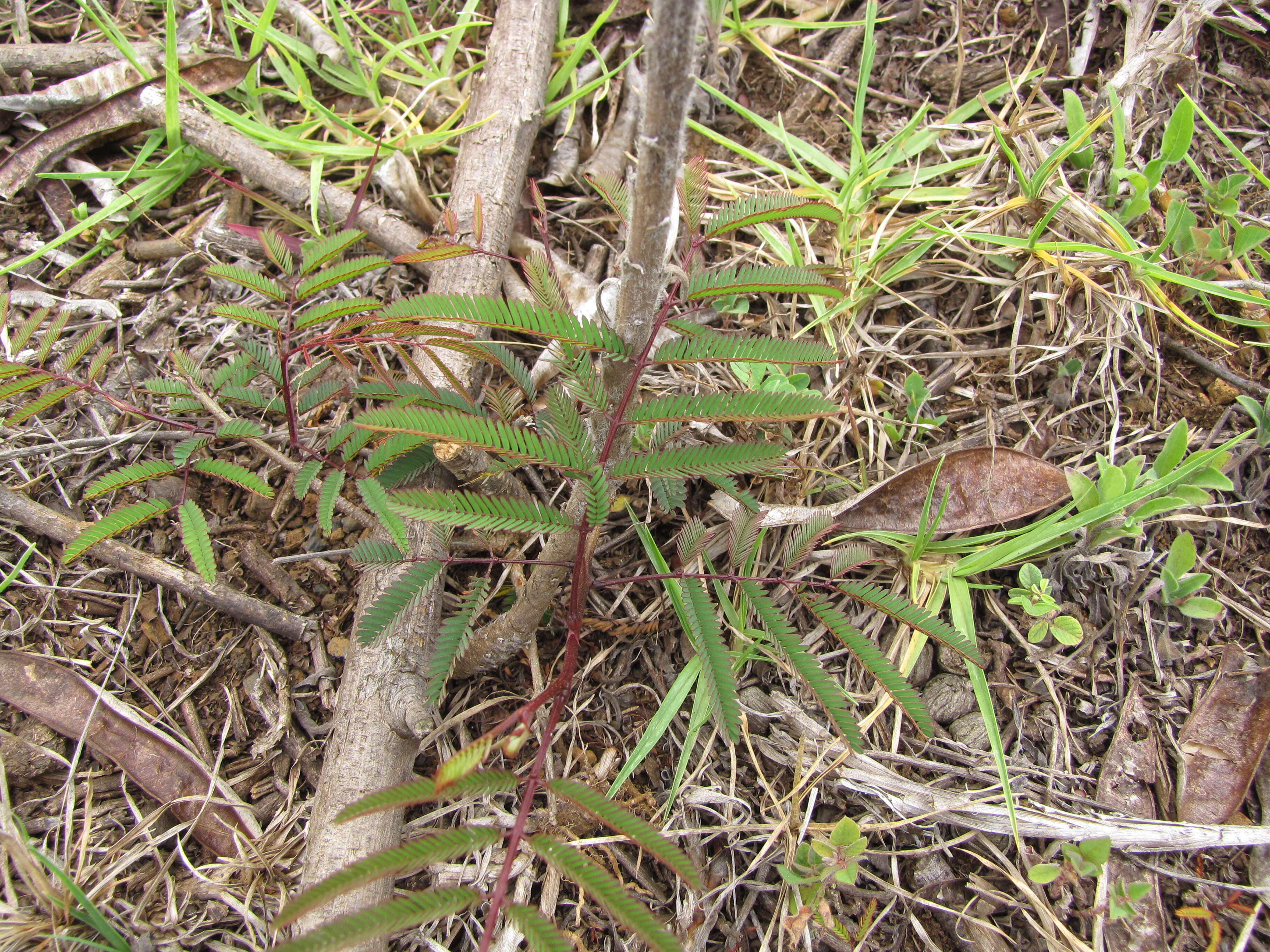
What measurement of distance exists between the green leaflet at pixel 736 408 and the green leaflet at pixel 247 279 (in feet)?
3.35

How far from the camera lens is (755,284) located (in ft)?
4.78

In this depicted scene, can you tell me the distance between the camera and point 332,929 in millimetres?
1029

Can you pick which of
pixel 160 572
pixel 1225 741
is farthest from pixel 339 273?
pixel 1225 741

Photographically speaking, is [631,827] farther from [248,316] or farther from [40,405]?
[40,405]

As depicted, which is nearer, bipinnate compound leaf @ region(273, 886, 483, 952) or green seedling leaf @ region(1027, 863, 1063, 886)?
bipinnate compound leaf @ region(273, 886, 483, 952)

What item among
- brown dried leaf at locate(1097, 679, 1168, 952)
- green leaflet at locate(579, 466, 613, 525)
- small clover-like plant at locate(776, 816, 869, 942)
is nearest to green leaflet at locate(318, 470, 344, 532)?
green leaflet at locate(579, 466, 613, 525)

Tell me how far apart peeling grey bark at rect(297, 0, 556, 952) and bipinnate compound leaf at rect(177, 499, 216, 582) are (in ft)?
1.12

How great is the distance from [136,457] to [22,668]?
0.61m

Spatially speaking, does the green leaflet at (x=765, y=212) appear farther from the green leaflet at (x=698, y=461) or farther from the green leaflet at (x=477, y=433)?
the green leaflet at (x=477, y=433)

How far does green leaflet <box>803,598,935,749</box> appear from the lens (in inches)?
56.1

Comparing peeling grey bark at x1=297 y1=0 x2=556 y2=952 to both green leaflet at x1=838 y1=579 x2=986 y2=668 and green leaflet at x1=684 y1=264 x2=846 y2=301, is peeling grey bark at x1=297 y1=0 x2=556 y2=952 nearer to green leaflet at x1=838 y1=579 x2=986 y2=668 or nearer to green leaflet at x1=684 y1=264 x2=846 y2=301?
green leaflet at x1=684 y1=264 x2=846 y2=301

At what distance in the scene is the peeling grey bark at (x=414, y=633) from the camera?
149cm

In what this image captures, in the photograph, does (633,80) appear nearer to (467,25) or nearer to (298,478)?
(467,25)

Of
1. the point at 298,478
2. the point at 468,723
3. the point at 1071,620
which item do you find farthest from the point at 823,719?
the point at 298,478
